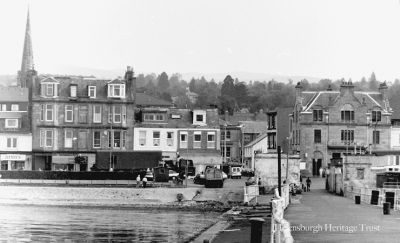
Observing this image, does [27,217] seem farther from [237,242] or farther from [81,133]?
[81,133]

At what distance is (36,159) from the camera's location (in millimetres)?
82750

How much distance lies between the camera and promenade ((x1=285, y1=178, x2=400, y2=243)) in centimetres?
2884

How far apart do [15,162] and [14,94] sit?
829 centimetres

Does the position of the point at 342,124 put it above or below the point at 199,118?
below

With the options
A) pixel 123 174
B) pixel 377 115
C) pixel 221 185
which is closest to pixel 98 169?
pixel 123 174

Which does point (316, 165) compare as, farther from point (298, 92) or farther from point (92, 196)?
point (92, 196)

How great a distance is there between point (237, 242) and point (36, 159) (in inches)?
2125

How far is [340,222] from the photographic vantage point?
3494cm

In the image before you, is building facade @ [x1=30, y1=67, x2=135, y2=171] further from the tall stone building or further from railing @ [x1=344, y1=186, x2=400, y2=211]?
railing @ [x1=344, y1=186, x2=400, y2=211]

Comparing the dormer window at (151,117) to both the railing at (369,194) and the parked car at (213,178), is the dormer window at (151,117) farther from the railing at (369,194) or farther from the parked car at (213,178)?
the railing at (369,194)

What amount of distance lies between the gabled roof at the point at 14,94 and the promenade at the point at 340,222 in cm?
4400

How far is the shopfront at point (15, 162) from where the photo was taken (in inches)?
3223

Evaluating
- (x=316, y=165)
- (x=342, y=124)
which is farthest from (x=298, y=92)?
(x=316, y=165)

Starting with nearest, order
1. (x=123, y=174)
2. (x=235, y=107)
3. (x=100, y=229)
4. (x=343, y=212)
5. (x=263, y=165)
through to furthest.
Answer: (x=343, y=212)
(x=100, y=229)
(x=263, y=165)
(x=123, y=174)
(x=235, y=107)
